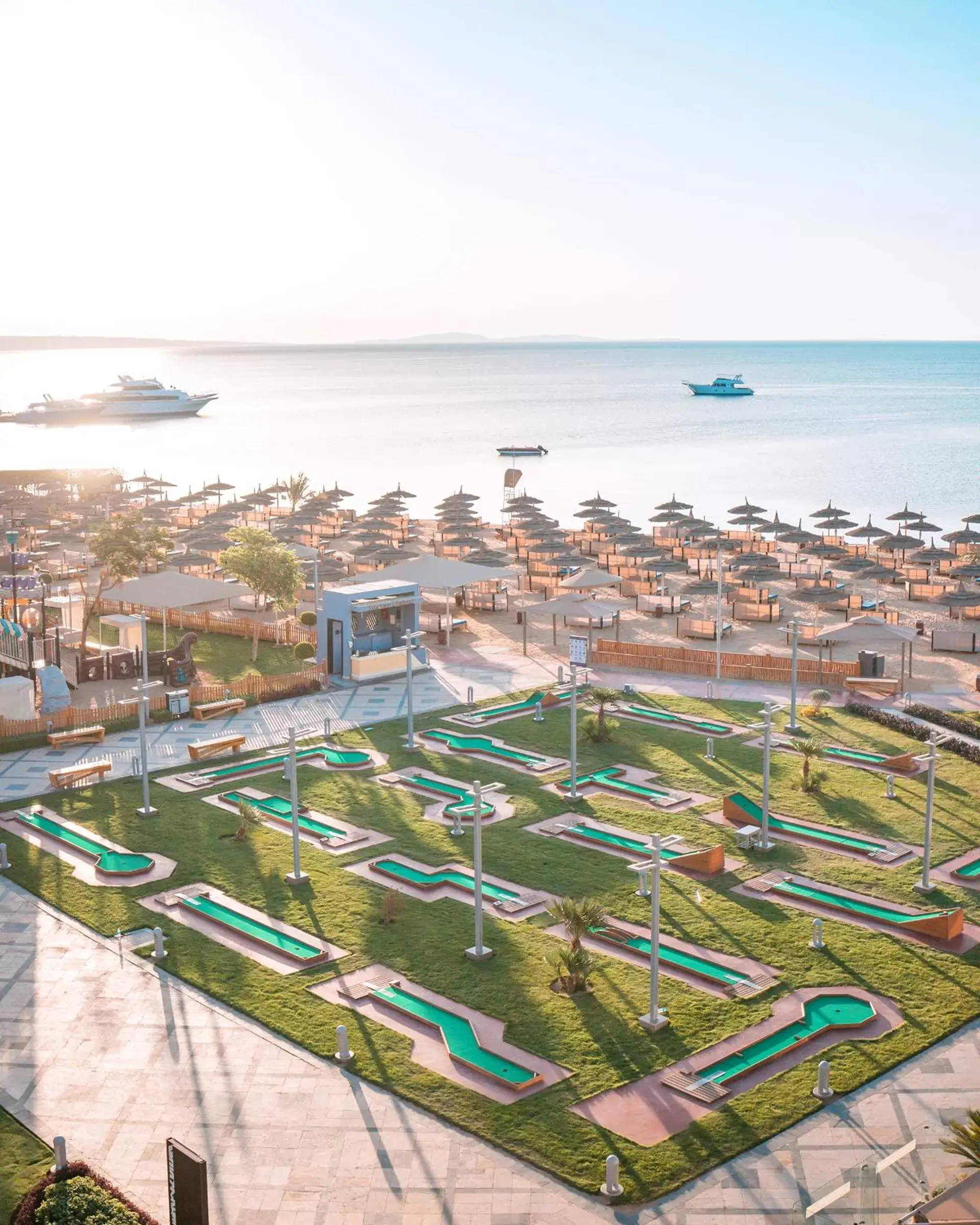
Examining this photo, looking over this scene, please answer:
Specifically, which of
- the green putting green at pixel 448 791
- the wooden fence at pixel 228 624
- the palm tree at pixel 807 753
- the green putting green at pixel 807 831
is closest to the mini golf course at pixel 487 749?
the green putting green at pixel 448 791

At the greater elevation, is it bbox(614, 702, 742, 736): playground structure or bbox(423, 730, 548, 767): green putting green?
bbox(614, 702, 742, 736): playground structure

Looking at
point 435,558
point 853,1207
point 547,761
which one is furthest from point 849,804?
point 435,558

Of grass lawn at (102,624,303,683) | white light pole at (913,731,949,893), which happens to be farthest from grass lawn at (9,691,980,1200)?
grass lawn at (102,624,303,683)

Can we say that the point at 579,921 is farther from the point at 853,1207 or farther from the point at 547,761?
the point at 547,761

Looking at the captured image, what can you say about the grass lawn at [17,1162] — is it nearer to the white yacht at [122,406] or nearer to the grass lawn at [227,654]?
the grass lawn at [227,654]

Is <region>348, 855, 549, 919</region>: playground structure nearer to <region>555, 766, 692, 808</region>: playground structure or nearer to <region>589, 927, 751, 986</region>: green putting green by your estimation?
<region>589, 927, 751, 986</region>: green putting green

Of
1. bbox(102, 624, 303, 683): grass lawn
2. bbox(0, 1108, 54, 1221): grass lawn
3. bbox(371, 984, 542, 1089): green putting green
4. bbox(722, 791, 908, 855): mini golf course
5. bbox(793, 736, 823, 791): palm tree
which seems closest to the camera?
bbox(0, 1108, 54, 1221): grass lawn
